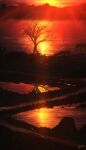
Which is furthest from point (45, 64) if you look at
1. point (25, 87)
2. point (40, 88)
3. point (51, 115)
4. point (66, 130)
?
point (66, 130)

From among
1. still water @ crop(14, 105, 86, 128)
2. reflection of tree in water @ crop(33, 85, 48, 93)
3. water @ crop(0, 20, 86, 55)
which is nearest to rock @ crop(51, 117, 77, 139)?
still water @ crop(14, 105, 86, 128)

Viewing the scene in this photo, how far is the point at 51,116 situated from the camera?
77.9 ft

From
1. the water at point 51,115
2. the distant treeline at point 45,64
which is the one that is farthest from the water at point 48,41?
the water at point 51,115

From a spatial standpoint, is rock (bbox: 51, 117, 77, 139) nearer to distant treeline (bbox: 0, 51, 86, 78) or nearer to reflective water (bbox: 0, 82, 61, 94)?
reflective water (bbox: 0, 82, 61, 94)

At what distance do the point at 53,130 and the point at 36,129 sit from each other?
2.83 ft

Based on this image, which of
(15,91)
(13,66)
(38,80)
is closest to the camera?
(15,91)

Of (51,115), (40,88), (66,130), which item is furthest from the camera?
(40,88)

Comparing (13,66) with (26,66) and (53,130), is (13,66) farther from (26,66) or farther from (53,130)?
(53,130)

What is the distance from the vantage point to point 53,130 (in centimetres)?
1894

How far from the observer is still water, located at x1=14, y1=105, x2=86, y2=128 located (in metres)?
22.1

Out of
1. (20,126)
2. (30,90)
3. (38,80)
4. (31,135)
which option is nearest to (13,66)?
(38,80)

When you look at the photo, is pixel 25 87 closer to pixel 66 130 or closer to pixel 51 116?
pixel 51 116

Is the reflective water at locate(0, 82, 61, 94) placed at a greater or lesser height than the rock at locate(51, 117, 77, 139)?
lesser

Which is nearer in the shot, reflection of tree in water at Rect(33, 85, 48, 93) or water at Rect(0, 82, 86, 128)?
water at Rect(0, 82, 86, 128)
